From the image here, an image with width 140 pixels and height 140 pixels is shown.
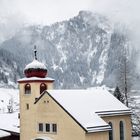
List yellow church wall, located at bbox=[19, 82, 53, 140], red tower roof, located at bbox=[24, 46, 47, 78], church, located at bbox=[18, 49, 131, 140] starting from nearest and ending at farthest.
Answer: church, located at bbox=[18, 49, 131, 140]
yellow church wall, located at bbox=[19, 82, 53, 140]
red tower roof, located at bbox=[24, 46, 47, 78]

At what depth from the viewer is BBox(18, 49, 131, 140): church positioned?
4547cm

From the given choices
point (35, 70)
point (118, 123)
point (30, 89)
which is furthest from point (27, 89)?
point (118, 123)

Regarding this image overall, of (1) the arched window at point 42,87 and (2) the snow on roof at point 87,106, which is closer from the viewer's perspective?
(2) the snow on roof at point 87,106

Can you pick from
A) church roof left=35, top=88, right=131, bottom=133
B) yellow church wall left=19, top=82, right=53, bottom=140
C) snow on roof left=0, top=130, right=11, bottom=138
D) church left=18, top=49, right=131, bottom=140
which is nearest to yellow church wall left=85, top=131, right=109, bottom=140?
church left=18, top=49, right=131, bottom=140

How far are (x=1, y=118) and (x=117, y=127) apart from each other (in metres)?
21.7

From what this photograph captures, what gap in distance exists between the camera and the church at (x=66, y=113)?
4547cm

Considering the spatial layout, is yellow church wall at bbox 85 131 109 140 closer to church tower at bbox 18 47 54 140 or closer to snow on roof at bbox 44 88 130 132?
snow on roof at bbox 44 88 130 132

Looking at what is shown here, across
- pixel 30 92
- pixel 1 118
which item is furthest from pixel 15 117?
pixel 30 92

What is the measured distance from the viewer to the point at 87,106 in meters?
48.9

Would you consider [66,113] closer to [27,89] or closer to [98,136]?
[98,136]

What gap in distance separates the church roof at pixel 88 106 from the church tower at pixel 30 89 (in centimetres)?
390

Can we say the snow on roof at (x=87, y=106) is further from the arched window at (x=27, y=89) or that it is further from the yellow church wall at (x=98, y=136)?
the arched window at (x=27, y=89)

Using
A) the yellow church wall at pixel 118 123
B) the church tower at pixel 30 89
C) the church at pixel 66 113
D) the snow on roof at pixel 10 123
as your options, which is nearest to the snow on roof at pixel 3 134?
the snow on roof at pixel 10 123

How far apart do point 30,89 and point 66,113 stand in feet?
26.8
